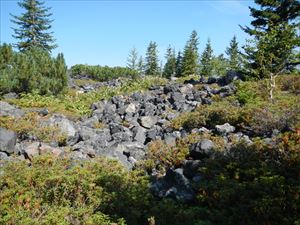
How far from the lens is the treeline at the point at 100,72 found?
58.3 meters

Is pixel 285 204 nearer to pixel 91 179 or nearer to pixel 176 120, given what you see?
pixel 91 179

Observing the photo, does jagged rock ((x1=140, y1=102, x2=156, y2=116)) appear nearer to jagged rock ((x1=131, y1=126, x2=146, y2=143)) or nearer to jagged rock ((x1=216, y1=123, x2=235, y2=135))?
jagged rock ((x1=131, y1=126, x2=146, y2=143))

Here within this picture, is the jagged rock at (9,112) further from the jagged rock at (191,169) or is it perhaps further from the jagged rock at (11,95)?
the jagged rock at (191,169)

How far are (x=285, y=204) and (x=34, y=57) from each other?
24.9 metres

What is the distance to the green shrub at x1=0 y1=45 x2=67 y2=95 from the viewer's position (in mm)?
22781

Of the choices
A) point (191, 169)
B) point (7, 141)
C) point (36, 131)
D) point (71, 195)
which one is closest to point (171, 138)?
point (191, 169)

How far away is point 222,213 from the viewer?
22.7 feet

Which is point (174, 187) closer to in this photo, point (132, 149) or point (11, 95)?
point (132, 149)

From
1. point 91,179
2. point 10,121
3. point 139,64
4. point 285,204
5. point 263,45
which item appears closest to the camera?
point 285,204

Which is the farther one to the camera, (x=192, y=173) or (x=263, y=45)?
(x=263, y=45)

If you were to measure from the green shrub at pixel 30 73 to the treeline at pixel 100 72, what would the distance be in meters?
31.3

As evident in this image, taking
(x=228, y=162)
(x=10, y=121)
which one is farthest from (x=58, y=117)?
(x=228, y=162)

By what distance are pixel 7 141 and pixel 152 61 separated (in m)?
66.9

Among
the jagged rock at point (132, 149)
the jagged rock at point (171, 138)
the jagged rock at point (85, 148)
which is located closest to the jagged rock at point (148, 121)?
the jagged rock at point (171, 138)
